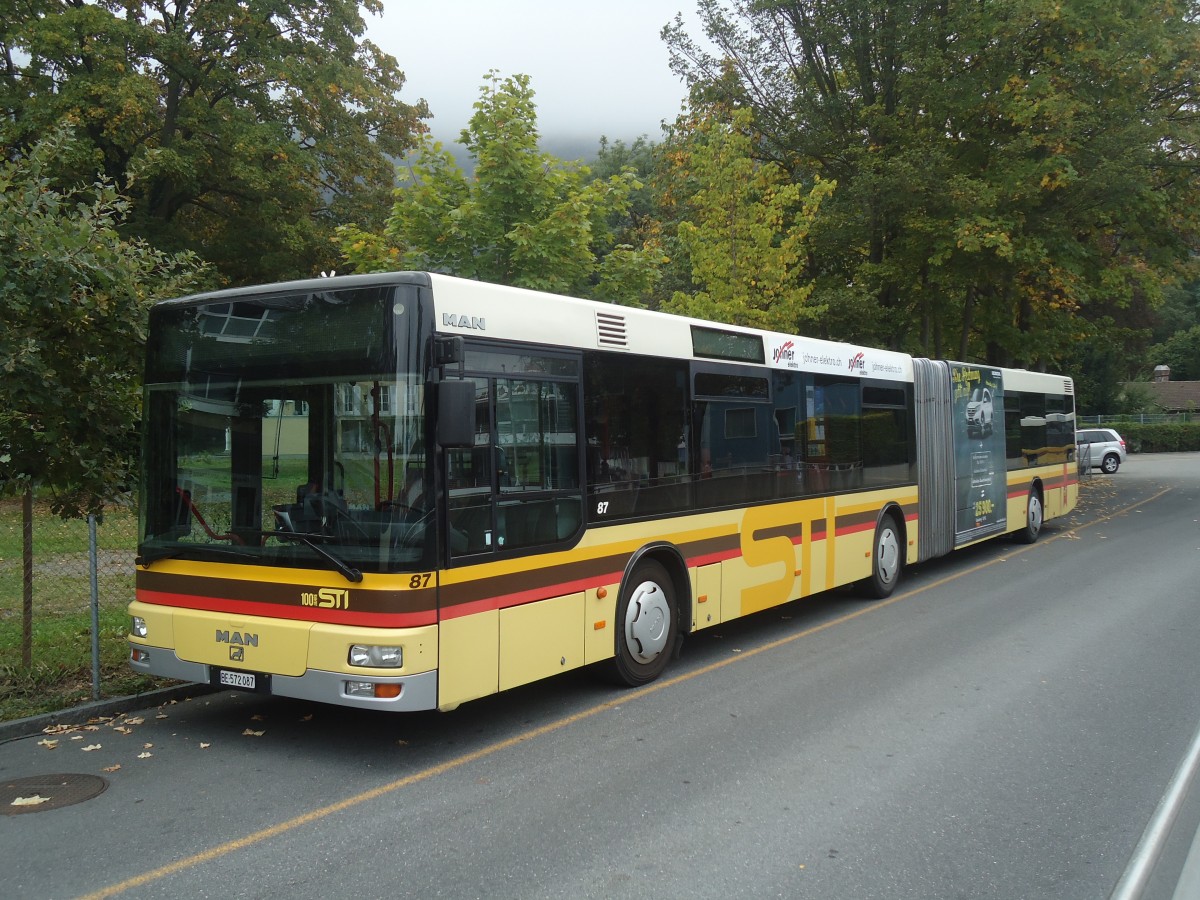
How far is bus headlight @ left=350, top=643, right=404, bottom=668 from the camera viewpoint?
17.1 feet

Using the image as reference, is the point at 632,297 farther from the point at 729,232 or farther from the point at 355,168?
the point at 355,168

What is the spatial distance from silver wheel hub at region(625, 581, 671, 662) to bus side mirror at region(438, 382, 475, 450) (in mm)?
2429

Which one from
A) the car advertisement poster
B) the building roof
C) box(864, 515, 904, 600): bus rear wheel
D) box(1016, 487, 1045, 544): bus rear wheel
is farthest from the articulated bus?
the building roof

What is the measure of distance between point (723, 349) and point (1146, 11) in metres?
16.5

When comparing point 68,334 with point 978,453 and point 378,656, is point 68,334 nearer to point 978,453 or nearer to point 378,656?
point 378,656


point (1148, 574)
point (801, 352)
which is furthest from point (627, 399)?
point (1148, 574)

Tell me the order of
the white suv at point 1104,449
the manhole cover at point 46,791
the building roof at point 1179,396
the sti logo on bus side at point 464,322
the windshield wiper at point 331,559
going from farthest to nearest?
the building roof at point 1179,396 < the white suv at point 1104,449 < the sti logo on bus side at point 464,322 < the windshield wiper at point 331,559 < the manhole cover at point 46,791

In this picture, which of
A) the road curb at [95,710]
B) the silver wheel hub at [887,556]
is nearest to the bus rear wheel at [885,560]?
the silver wheel hub at [887,556]

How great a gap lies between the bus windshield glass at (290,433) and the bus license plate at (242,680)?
2.31 ft

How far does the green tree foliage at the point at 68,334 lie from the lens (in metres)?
5.99

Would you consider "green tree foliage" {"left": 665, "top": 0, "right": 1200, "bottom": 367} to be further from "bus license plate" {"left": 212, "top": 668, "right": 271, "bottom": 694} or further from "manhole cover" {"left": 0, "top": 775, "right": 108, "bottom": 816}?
"manhole cover" {"left": 0, "top": 775, "right": 108, "bottom": 816}

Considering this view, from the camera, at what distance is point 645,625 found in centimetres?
723

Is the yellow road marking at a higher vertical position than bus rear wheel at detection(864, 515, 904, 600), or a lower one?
lower

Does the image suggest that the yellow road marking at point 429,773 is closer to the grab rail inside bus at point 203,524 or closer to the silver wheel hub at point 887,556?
the silver wheel hub at point 887,556
